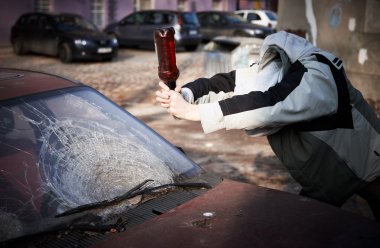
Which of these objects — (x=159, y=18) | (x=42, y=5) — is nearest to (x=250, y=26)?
(x=159, y=18)

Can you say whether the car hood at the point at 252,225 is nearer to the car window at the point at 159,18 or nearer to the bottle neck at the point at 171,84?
the bottle neck at the point at 171,84

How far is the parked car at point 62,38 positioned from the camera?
45.0 ft

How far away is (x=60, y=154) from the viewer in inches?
91.1

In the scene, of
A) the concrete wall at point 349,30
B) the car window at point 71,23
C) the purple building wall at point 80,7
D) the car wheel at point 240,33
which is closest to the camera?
the concrete wall at point 349,30

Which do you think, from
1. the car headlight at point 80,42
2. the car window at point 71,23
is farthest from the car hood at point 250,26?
the car headlight at point 80,42

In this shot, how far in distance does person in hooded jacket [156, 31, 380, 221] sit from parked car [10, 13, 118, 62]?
38.6ft

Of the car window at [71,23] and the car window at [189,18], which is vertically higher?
the car window at [189,18]

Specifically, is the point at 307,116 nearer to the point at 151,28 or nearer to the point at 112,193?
the point at 112,193

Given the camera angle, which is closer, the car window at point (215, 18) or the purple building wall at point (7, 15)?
the purple building wall at point (7, 15)

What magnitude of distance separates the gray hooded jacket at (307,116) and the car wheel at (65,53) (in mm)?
11894

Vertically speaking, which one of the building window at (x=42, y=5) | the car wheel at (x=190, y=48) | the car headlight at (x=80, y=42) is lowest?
the car wheel at (x=190, y=48)

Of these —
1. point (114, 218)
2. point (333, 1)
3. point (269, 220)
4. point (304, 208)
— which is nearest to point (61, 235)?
point (114, 218)

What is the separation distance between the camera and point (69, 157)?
2.33m

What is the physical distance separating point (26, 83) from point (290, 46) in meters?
1.43
